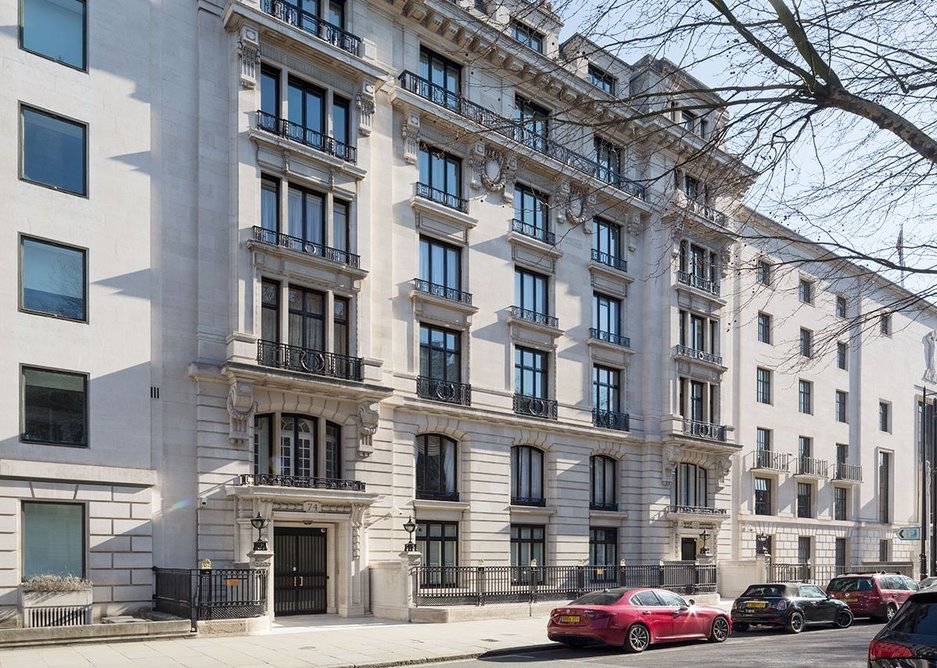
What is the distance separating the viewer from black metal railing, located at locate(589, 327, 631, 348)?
37.3m

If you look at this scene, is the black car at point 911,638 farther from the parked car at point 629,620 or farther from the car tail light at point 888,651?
the parked car at point 629,620

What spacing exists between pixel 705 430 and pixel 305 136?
22384 millimetres

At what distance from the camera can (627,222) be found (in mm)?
39531

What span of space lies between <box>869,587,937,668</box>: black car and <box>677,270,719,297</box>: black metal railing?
3127 centimetres

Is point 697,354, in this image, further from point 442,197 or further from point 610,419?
point 442,197

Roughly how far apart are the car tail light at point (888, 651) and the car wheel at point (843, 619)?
63.1ft

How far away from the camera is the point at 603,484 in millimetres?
37781

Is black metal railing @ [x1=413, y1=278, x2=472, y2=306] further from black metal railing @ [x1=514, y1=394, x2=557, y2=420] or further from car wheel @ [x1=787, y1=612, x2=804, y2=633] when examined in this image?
car wheel @ [x1=787, y1=612, x2=804, y2=633]

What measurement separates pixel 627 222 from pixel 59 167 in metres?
23.2

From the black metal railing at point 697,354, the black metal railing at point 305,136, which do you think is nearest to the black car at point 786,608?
the black metal railing at point 697,354

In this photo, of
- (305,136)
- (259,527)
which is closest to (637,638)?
(259,527)

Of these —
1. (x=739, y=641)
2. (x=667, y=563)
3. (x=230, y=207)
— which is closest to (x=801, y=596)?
(x=739, y=641)

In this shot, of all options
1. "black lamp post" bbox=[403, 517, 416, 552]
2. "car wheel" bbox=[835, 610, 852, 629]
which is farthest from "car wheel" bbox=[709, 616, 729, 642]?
"black lamp post" bbox=[403, 517, 416, 552]

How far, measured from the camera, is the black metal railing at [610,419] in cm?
3712
